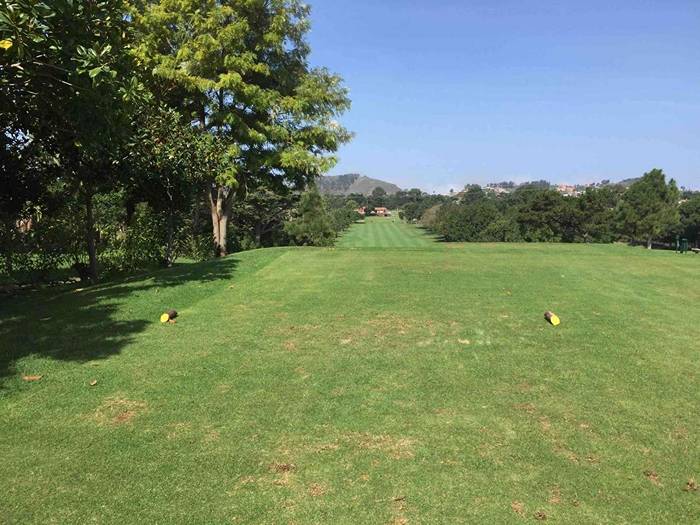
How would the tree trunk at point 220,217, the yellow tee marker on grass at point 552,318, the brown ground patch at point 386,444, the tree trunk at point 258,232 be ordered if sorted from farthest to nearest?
the tree trunk at point 258,232
the tree trunk at point 220,217
the yellow tee marker on grass at point 552,318
the brown ground patch at point 386,444

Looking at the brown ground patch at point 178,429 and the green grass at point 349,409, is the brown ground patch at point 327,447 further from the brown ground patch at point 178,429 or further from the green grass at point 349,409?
the brown ground patch at point 178,429

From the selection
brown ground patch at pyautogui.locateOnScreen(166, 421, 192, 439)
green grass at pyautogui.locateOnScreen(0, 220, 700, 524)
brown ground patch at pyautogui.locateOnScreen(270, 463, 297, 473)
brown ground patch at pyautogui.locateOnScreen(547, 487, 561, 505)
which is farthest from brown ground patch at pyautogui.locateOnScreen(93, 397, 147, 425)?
brown ground patch at pyautogui.locateOnScreen(547, 487, 561, 505)

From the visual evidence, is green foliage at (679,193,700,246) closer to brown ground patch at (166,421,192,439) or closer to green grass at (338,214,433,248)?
green grass at (338,214,433,248)

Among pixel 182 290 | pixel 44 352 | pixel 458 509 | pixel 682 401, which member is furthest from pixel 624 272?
pixel 44 352

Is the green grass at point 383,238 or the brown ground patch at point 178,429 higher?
the brown ground patch at point 178,429

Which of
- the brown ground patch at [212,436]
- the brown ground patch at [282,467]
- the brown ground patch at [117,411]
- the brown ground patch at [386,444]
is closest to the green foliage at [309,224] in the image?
the brown ground patch at [117,411]

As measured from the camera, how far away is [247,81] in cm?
1833

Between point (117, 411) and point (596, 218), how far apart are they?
262 ft

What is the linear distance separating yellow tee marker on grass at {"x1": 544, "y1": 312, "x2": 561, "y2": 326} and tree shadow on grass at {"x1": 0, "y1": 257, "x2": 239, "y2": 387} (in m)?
6.00

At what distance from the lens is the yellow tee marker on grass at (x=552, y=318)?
298 inches

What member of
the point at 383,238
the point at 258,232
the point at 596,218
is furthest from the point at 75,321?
the point at 383,238

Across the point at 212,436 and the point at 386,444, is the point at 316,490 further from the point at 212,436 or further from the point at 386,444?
the point at 212,436

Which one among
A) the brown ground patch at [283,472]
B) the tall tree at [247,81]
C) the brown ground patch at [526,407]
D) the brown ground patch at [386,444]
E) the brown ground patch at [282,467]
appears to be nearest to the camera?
the brown ground patch at [283,472]

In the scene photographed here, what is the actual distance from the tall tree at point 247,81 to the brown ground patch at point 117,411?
1096cm
